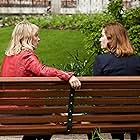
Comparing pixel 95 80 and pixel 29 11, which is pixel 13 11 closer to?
pixel 29 11

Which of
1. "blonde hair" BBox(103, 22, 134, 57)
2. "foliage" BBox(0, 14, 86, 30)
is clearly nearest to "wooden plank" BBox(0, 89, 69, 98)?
"blonde hair" BBox(103, 22, 134, 57)

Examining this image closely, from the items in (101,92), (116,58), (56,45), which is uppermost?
(56,45)

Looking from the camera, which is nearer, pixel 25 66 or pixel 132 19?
pixel 25 66

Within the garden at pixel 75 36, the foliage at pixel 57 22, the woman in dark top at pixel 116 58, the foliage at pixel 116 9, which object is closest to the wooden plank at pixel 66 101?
the woman in dark top at pixel 116 58

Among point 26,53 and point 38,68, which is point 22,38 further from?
point 38,68

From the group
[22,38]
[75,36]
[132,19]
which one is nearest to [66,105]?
[22,38]

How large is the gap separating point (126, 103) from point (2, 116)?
1.10m

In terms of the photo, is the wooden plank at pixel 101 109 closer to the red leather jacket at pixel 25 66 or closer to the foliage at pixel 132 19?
the red leather jacket at pixel 25 66

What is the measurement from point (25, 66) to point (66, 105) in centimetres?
51

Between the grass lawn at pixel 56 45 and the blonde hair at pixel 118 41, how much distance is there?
6.97 m

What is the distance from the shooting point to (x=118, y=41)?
5.67 m

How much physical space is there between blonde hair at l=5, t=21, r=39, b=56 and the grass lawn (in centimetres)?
712

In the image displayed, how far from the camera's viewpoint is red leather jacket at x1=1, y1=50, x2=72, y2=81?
5.33 metres

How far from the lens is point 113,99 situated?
5.33 m
